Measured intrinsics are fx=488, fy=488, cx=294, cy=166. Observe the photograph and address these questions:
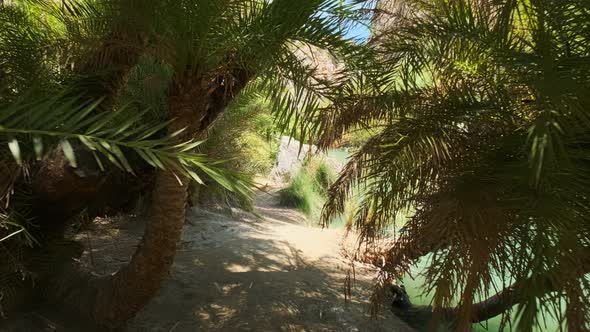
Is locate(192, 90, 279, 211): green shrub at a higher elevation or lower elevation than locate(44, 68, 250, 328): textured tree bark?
higher

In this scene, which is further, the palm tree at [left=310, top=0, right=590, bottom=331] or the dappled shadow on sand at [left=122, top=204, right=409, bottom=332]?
the dappled shadow on sand at [left=122, top=204, right=409, bottom=332]

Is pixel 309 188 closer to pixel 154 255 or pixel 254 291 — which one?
pixel 254 291

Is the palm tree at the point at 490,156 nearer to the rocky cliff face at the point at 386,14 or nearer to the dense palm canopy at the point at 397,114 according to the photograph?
the dense palm canopy at the point at 397,114

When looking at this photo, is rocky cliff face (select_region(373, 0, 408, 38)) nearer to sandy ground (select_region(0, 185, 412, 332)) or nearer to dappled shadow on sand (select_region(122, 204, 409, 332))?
sandy ground (select_region(0, 185, 412, 332))

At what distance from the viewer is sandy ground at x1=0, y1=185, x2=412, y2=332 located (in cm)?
396

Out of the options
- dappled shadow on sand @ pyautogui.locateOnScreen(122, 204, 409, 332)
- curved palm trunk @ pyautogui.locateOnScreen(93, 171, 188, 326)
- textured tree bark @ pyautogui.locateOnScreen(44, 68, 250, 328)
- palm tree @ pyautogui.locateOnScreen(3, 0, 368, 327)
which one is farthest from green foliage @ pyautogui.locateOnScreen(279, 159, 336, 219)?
curved palm trunk @ pyautogui.locateOnScreen(93, 171, 188, 326)

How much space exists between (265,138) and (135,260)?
21.9 feet

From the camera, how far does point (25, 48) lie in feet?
9.96

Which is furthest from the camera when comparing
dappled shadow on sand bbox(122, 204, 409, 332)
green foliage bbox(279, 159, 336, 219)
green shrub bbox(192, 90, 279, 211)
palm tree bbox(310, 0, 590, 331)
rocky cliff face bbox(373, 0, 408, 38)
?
green foliage bbox(279, 159, 336, 219)

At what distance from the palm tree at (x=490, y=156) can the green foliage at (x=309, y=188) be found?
22.6ft

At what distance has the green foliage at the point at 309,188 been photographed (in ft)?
34.2

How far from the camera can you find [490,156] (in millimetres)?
2662

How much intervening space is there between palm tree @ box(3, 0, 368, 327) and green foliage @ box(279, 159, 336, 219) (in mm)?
6705

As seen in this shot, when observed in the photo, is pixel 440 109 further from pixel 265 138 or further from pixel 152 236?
pixel 265 138
